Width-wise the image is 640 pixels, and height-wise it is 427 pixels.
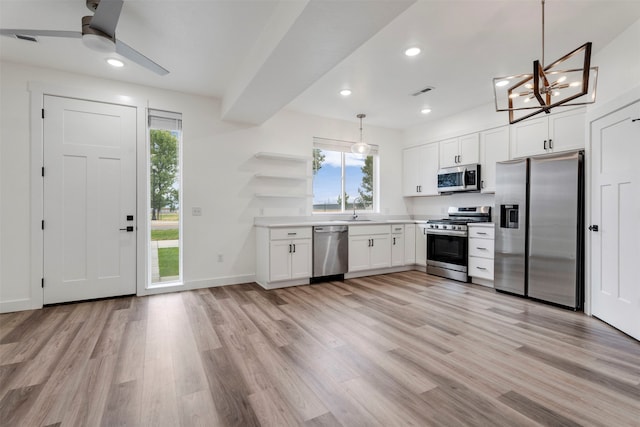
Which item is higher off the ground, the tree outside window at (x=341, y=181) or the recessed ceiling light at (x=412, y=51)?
the recessed ceiling light at (x=412, y=51)

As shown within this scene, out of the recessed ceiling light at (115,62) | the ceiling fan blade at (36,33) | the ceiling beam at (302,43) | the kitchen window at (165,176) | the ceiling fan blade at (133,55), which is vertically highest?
the recessed ceiling light at (115,62)

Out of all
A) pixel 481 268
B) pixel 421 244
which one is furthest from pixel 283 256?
pixel 481 268

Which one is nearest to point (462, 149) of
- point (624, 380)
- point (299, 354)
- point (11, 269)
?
point (624, 380)

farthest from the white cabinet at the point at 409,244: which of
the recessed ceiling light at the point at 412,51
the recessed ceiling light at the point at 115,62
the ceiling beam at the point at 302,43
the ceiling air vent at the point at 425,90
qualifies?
the recessed ceiling light at the point at 115,62

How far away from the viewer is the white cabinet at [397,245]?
5.21 m

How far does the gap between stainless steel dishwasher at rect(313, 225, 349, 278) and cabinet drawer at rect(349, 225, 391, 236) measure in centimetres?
12

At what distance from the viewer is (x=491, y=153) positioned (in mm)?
4500

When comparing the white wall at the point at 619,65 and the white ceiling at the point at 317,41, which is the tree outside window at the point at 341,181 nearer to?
the white ceiling at the point at 317,41

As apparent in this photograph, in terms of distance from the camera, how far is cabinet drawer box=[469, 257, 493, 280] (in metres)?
4.22

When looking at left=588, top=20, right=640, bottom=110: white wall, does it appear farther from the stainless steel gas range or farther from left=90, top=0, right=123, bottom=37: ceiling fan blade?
left=90, top=0, right=123, bottom=37: ceiling fan blade

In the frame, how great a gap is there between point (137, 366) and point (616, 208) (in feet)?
14.2

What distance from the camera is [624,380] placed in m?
1.92

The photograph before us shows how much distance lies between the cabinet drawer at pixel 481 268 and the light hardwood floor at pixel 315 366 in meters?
0.79


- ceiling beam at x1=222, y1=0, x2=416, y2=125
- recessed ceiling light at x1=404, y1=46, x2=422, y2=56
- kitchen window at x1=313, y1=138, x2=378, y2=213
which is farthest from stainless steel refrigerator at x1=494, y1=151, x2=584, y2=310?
ceiling beam at x1=222, y1=0, x2=416, y2=125
